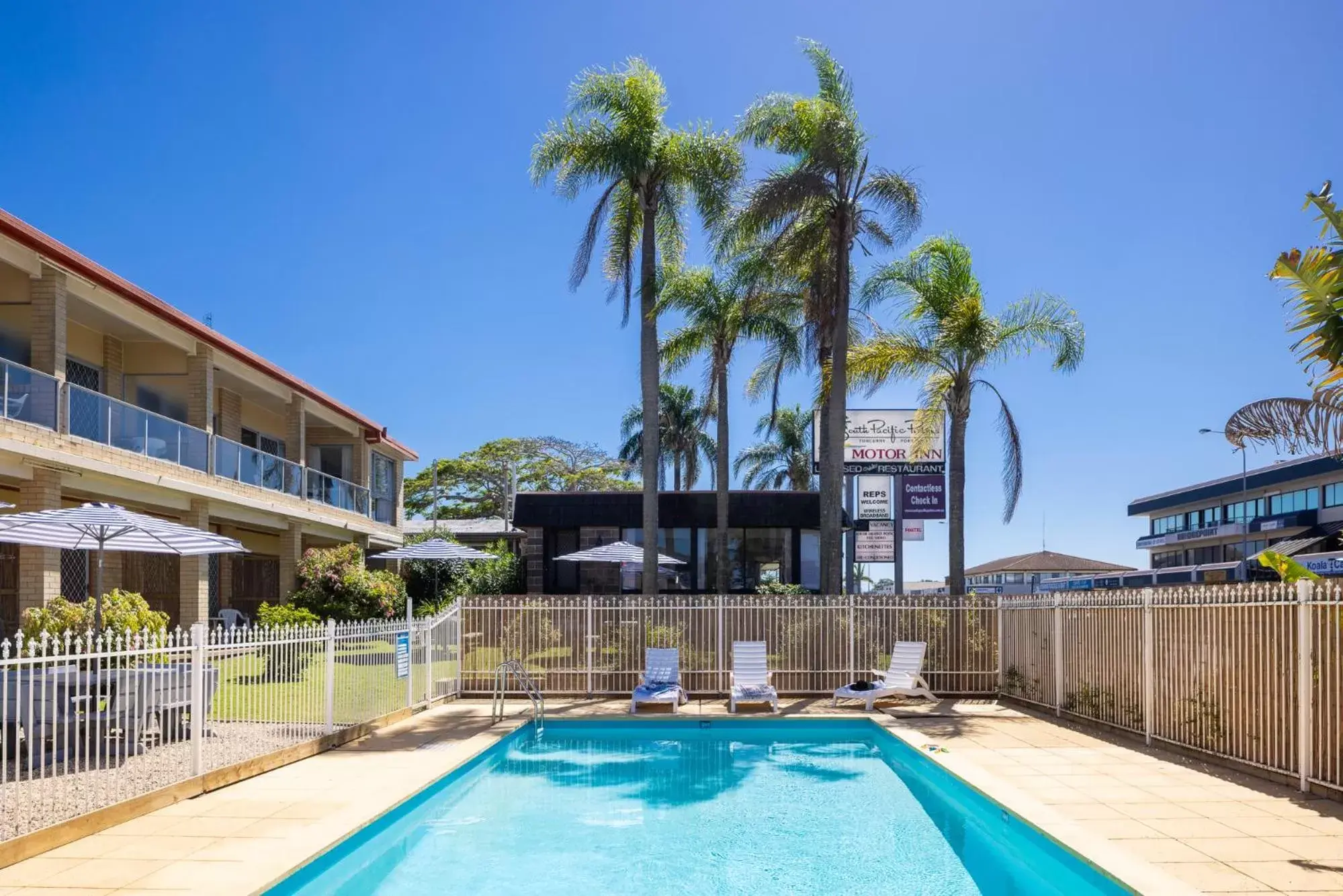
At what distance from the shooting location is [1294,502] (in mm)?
55812

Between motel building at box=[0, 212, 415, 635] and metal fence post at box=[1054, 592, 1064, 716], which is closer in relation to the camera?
metal fence post at box=[1054, 592, 1064, 716]

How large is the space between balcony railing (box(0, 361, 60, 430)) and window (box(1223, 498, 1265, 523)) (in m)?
59.5

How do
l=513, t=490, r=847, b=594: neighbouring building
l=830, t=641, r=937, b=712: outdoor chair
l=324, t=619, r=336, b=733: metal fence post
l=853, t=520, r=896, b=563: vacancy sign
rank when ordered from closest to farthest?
l=324, t=619, r=336, b=733: metal fence post
l=830, t=641, r=937, b=712: outdoor chair
l=513, t=490, r=847, b=594: neighbouring building
l=853, t=520, r=896, b=563: vacancy sign

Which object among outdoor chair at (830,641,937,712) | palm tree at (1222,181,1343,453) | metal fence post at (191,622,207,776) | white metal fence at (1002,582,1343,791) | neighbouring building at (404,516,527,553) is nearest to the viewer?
palm tree at (1222,181,1343,453)

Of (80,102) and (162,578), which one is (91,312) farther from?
(162,578)

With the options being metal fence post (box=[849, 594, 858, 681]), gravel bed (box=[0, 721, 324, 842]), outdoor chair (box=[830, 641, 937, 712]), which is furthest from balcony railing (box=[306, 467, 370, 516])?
outdoor chair (box=[830, 641, 937, 712])

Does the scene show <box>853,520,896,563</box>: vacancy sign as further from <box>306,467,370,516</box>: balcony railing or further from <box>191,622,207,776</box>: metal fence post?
<box>191,622,207,776</box>: metal fence post

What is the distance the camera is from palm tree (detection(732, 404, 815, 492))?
51562mm

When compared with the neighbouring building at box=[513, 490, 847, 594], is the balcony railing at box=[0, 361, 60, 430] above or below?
above

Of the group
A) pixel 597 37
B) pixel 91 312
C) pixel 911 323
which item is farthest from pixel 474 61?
pixel 911 323

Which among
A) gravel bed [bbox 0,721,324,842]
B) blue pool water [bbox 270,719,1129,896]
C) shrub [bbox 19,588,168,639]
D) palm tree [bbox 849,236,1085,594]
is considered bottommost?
blue pool water [bbox 270,719,1129,896]

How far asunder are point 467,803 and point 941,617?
28.9 ft

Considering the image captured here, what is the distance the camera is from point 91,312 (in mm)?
17203

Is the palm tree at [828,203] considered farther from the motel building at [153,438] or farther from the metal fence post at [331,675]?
the motel building at [153,438]
